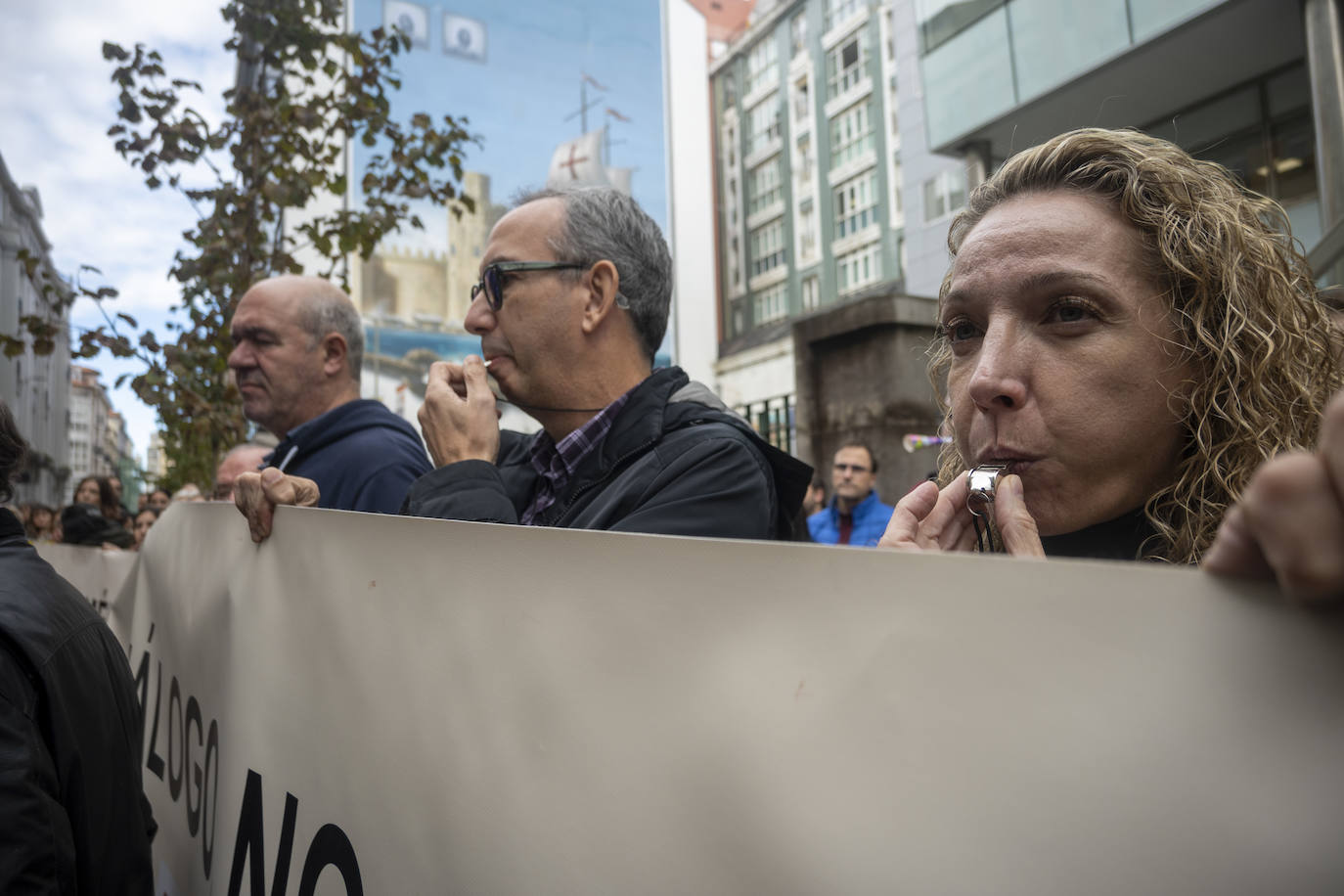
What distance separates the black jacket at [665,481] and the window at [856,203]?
156 feet

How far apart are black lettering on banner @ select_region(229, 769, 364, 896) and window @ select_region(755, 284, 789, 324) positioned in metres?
54.4

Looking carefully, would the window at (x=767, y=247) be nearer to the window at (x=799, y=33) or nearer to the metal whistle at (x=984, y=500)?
the window at (x=799, y=33)

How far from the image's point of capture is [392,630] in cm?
137

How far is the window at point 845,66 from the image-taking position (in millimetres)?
45875

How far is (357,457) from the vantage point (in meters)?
2.83

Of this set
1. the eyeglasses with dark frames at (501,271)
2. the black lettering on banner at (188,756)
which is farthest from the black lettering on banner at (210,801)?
the eyeglasses with dark frames at (501,271)

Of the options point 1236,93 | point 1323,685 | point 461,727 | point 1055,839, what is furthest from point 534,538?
point 1236,93

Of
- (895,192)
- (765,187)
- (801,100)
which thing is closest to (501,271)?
(895,192)

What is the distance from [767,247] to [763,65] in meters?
10.1

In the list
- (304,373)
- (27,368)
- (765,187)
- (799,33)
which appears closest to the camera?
(304,373)

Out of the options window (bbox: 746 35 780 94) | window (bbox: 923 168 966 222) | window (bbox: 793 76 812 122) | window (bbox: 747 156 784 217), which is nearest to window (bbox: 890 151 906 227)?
window (bbox: 793 76 812 122)

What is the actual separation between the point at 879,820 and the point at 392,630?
819mm

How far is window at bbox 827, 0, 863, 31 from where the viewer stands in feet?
150

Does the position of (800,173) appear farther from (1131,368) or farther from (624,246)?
(1131,368)
